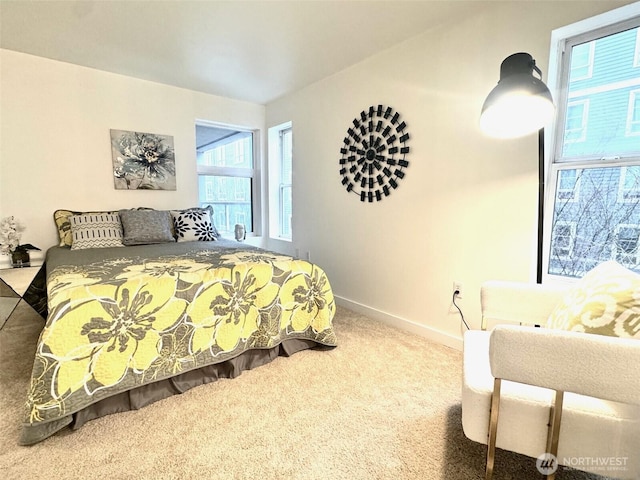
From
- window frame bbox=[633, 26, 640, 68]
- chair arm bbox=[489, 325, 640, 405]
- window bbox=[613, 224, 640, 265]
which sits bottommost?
chair arm bbox=[489, 325, 640, 405]

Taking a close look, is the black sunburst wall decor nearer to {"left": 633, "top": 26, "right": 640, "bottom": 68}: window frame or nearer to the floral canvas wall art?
{"left": 633, "top": 26, "right": 640, "bottom": 68}: window frame

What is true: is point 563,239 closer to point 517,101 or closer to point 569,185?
point 569,185

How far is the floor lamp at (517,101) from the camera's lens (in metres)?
1.28

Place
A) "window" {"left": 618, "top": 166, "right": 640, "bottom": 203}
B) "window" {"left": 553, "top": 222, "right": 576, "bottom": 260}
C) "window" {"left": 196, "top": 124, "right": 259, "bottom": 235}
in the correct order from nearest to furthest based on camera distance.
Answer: "window" {"left": 618, "top": 166, "right": 640, "bottom": 203} → "window" {"left": 553, "top": 222, "right": 576, "bottom": 260} → "window" {"left": 196, "top": 124, "right": 259, "bottom": 235}

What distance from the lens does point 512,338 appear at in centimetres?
96

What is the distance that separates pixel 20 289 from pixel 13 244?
460 millimetres

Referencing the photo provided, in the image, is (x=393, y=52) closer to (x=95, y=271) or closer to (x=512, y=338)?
(x=512, y=338)

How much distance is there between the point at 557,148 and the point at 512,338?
4.73 ft

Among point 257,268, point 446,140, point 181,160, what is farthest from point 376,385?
point 181,160

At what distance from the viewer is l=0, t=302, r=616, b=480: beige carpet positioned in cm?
123

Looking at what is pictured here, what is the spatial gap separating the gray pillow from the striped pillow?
76 mm

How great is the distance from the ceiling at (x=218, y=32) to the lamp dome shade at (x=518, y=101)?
93 cm

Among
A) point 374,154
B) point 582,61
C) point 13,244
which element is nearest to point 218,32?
point 374,154

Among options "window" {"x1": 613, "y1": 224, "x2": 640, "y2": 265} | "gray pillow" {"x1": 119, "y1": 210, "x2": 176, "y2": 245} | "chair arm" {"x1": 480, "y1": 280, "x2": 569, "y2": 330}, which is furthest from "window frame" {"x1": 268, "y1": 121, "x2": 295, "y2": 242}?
"window" {"x1": 613, "y1": 224, "x2": 640, "y2": 265}
